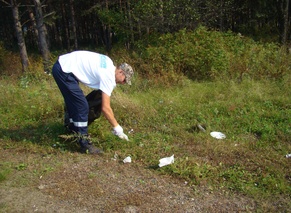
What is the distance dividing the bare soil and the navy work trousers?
1.55 feet

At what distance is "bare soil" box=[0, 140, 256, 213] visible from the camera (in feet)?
8.99

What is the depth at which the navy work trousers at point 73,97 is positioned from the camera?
3572 mm

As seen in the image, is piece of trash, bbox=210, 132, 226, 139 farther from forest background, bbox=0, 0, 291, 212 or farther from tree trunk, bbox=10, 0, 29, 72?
tree trunk, bbox=10, 0, 29, 72

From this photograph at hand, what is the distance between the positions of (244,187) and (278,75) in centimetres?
446

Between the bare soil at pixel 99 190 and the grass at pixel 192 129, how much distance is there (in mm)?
106

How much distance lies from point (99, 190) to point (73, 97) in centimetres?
126

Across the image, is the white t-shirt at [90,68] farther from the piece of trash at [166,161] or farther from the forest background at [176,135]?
the piece of trash at [166,161]

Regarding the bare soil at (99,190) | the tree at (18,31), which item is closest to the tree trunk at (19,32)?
the tree at (18,31)

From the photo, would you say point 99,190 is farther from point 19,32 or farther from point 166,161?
point 19,32

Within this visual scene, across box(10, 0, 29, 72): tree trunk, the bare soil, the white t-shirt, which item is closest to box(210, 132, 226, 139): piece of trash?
the bare soil

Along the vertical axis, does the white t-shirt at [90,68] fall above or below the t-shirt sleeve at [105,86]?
above

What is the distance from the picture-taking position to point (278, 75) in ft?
21.6

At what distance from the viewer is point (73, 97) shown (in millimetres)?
3611

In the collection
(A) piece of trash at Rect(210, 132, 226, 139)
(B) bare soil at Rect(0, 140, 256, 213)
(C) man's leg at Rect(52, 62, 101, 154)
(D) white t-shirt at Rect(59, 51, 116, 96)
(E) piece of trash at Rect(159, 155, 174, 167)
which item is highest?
(D) white t-shirt at Rect(59, 51, 116, 96)
